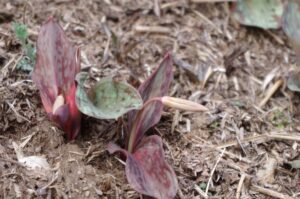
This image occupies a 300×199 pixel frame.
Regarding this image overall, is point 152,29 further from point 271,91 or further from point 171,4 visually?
point 271,91

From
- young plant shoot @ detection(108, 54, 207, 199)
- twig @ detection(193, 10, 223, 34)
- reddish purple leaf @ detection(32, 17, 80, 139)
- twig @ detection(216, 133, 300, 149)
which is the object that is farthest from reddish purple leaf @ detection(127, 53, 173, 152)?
twig @ detection(193, 10, 223, 34)

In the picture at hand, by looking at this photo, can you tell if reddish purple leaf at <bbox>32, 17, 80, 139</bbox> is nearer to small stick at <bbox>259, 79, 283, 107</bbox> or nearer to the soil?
the soil

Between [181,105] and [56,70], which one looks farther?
[56,70]

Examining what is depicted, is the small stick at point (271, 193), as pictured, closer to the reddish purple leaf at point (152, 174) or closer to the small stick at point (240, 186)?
the small stick at point (240, 186)

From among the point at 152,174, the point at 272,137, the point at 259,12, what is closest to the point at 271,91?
the point at 272,137

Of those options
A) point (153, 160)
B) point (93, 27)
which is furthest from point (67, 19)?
point (153, 160)

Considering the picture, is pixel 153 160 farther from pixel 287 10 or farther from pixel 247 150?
pixel 287 10
